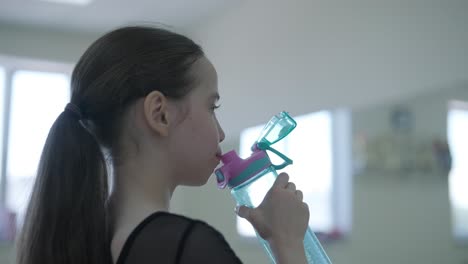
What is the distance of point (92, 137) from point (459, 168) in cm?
129

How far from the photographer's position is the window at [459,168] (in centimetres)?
169

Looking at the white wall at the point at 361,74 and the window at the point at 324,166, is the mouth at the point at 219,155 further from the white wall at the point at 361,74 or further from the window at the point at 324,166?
the window at the point at 324,166

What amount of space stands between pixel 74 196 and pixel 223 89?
254 cm

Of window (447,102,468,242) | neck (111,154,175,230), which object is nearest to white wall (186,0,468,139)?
window (447,102,468,242)

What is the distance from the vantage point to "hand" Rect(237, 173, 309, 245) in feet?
2.45

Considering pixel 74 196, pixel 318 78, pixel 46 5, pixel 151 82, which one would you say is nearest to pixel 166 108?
pixel 151 82

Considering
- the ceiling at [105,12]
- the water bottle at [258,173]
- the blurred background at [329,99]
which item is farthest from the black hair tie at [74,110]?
the ceiling at [105,12]

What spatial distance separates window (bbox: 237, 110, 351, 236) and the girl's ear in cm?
154

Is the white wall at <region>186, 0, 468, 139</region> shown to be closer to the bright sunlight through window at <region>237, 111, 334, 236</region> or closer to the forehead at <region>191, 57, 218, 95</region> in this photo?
the bright sunlight through window at <region>237, 111, 334, 236</region>

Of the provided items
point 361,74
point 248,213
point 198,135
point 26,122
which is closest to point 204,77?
point 198,135

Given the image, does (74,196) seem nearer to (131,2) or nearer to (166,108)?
(166,108)

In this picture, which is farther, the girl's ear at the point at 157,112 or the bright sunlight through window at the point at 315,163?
the bright sunlight through window at the point at 315,163

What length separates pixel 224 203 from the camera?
3.16 metres

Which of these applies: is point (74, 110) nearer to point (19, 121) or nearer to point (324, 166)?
point (324, 166)
